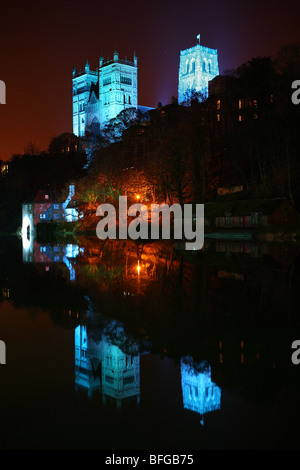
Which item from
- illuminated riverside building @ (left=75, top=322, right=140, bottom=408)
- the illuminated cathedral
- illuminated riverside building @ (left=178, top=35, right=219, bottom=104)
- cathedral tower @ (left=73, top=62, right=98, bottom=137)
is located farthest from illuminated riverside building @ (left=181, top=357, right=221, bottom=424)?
cathedral tower @ (left=73, top=62, right=98, bottom=137)

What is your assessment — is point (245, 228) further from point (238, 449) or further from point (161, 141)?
point (238, 449)

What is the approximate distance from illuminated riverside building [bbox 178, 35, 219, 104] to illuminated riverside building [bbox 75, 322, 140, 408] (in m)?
129

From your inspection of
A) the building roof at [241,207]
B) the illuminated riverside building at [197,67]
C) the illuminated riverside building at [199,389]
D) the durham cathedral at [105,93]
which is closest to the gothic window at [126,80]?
the durham cathedral at [105,93]

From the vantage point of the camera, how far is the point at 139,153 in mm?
68688

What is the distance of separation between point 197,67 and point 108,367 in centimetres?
13703

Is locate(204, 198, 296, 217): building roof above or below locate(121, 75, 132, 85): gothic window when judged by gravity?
below

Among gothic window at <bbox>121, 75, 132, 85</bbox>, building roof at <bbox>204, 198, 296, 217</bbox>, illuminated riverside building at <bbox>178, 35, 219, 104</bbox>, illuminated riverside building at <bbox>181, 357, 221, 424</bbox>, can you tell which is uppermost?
gothic window at <bbox>121, 75, 132, 85</bbox>

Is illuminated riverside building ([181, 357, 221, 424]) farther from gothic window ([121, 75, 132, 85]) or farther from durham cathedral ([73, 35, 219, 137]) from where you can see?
gothic window ([121, 75, 132, 85])

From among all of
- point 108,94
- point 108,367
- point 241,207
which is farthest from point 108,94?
point 108,367

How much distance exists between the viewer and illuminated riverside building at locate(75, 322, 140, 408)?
650cm

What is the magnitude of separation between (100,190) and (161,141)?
1167 centimetres

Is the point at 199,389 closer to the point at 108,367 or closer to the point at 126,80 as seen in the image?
the point at 108,367

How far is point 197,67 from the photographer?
446 ft

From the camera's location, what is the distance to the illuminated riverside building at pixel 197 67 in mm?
135125
